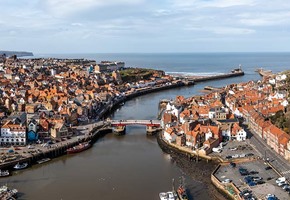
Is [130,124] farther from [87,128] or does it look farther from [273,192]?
[273,192]

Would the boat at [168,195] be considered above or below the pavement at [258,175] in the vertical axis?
below

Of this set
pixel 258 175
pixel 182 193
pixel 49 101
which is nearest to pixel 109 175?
pixel 182 193

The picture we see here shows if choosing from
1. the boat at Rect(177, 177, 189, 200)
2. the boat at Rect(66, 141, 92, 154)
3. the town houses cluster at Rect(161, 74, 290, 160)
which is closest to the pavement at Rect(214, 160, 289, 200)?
the boat at Rect(177, 177, 189, 200)

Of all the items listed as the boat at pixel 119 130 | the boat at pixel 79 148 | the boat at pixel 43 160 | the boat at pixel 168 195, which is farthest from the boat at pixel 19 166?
the boat at pixel 168 195

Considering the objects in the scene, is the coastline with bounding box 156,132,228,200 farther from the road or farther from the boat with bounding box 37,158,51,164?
the boat with bounding box 37,158,51,164

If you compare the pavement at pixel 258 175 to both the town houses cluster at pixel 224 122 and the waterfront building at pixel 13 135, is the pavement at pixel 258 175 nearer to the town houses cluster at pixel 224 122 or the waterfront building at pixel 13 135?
the town houses cluster at pixel 224 122
